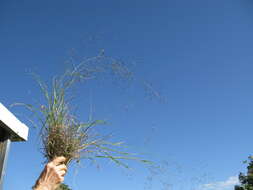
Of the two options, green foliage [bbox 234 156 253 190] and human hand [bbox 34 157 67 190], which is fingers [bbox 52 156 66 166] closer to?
human hand [bbox 34 157 67 190]

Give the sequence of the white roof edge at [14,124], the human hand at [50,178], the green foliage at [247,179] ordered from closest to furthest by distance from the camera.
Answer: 1. the human hand at [50,178]
2. the white roof edge at [14,124]
3. the green foliage at [247,179]

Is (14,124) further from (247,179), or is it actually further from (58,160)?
(247,179)

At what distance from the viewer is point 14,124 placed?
5.23ft

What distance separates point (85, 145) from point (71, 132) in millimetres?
108

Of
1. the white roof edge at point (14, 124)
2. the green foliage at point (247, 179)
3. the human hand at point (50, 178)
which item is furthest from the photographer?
the green foliage at point (247, 179)

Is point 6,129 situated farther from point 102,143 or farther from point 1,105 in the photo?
point 102,143

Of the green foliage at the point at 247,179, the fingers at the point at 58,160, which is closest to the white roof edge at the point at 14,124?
the fingers at the point at 58,160

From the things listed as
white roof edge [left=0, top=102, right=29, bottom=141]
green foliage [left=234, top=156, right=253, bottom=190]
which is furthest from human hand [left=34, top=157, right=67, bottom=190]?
green foliage [left=234, top=156, right=253, bottom=190]

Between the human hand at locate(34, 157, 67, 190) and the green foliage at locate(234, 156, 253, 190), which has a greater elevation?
the green foliage at locate(234, 156, 253, 190)

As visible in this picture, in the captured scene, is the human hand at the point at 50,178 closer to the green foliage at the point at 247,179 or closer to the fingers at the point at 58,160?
the fingers at the point at 58,160

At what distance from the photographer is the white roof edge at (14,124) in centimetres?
149

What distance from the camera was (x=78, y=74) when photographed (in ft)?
5.34

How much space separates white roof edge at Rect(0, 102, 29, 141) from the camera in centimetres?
149

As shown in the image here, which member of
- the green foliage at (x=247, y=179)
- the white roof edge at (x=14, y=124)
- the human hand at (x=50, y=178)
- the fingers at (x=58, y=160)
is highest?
the green foliage at (x=247, y=179)
